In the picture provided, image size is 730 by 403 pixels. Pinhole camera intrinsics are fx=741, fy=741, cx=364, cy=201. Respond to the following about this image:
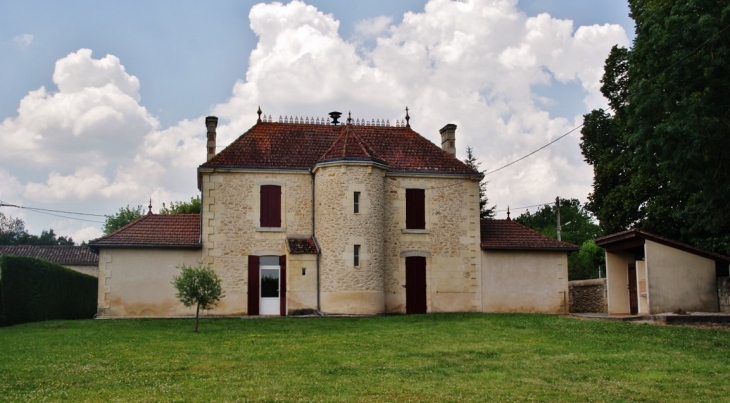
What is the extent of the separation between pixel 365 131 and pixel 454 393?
748 inches

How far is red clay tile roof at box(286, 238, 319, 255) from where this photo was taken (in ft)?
80.4

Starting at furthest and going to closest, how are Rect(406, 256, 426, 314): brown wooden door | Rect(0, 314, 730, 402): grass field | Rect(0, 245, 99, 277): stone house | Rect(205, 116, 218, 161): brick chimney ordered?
Rect(0, 245, 99, 277): stone house < Rect(205, 116, 218, 161): brick chimney < Rect(406, 256, 426, 314): brown wooden door < Rect(0, 314, 730, 402): grass field

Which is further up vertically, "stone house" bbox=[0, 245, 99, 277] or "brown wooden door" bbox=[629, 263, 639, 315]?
"stone house" bbox=[0, 245, 99, 277]

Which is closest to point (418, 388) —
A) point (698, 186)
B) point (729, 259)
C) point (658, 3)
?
point (698, 186)

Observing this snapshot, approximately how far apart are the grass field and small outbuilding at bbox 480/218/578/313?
7165 mm

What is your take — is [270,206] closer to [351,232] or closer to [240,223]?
[240,223]

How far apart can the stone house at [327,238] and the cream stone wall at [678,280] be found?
5891mm

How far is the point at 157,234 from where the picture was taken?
2491 centimetres

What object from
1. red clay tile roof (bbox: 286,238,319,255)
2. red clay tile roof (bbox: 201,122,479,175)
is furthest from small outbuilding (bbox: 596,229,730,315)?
red clay tile roof (bbox: 286,238,319,255)

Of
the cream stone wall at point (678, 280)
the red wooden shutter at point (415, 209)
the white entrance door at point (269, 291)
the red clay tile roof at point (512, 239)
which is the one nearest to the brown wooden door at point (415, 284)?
the red wooden shutter at point (415, 209)

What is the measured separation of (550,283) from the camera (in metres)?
26.2

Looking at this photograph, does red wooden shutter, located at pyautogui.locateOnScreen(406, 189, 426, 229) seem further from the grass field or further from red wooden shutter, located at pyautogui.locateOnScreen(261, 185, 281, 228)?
the grass field

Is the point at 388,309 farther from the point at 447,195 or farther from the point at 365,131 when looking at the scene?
the point at 365,131

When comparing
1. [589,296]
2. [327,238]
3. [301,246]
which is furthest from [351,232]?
[589,296]
